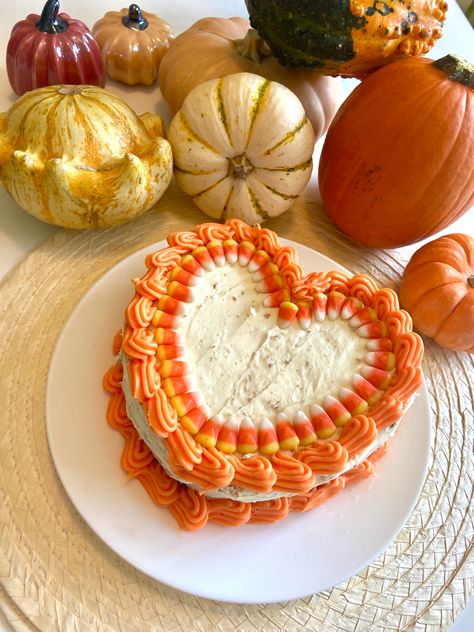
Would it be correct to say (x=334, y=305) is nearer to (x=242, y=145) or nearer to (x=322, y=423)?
(x=322, y=423)

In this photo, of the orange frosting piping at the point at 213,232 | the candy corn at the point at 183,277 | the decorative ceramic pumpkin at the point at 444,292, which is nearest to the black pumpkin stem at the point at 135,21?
the orange frosting piping at the point at 213,232

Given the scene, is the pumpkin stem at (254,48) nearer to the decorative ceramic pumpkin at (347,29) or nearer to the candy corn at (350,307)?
the decorative ceramic pumpkin at (347,29)

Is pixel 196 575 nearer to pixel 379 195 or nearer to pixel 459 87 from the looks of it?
pixel 379 195

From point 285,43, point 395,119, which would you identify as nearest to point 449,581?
point 395,119

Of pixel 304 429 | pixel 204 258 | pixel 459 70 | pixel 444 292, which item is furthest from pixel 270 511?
pixel 459 70

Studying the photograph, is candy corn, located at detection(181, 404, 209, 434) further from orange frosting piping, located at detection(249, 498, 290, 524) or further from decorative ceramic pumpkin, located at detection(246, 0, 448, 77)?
decorative ceramic pumpkin, located at detection(246, 0, 448, 77)
